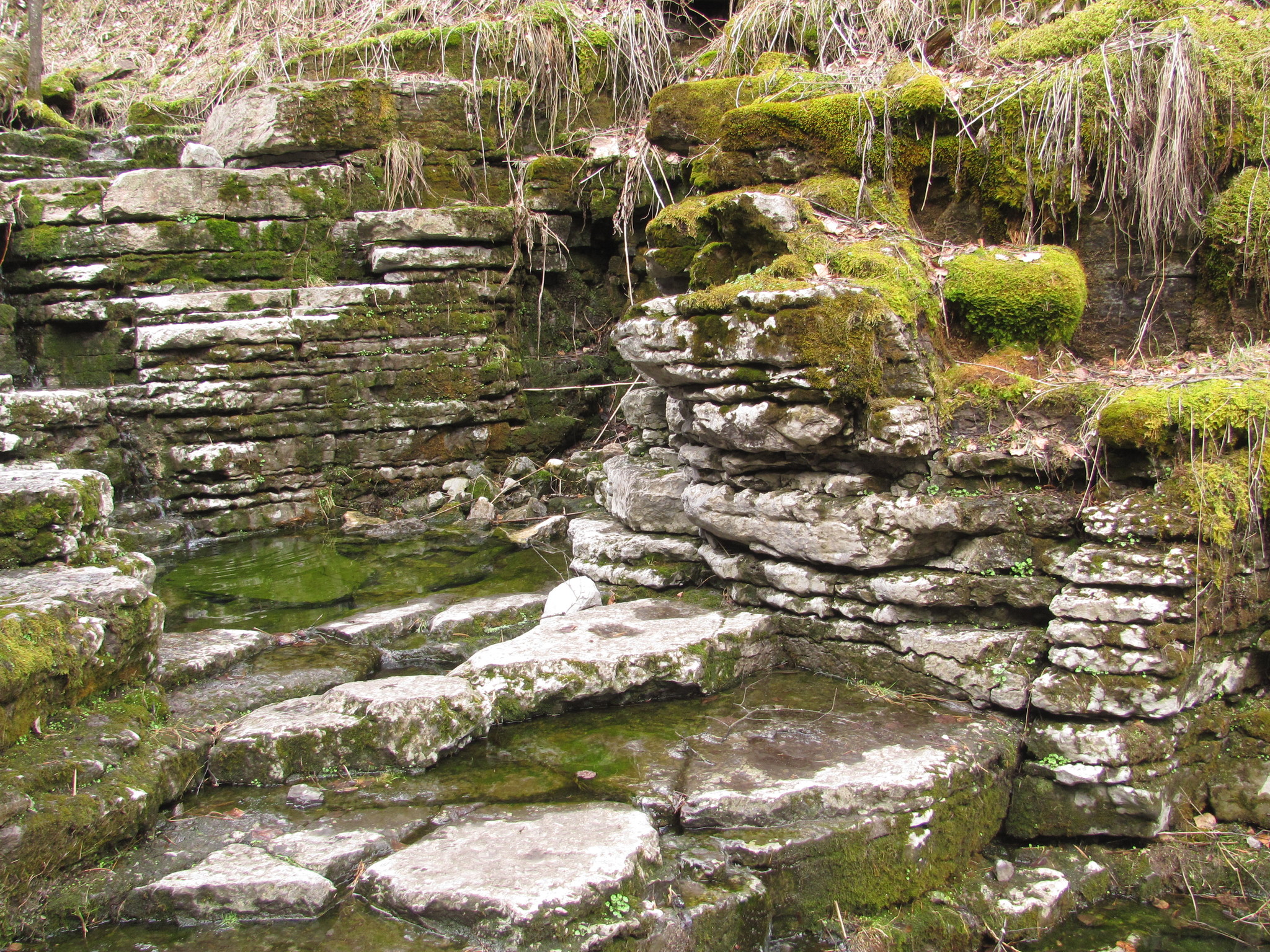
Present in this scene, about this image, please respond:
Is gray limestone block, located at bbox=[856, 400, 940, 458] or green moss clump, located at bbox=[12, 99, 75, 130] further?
green moss clump, located at bbox=[12, 99, 75, 130]

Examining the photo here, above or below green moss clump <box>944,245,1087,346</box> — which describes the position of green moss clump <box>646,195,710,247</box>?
above

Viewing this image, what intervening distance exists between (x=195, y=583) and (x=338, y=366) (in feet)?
7.36

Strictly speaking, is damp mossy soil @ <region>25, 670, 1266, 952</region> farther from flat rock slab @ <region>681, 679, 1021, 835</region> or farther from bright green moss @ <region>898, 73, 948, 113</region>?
bright green moss @ <region>898, 73, 948, 113</region>

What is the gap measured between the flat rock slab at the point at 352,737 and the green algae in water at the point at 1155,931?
2.27 m

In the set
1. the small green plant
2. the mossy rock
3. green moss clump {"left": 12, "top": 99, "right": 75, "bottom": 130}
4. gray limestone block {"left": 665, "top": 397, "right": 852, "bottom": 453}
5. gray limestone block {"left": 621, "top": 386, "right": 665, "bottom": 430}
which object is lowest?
the small green plant

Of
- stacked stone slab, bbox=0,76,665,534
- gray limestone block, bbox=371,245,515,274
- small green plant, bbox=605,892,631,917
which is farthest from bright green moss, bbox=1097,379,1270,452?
gray limestone block, bbox=371,245,515,274

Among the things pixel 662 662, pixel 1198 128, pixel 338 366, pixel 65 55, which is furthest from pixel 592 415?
pixel 65 55

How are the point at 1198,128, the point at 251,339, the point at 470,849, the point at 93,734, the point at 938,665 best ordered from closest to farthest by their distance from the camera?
→ the point at 470,849 → the point at 93,734 → the point at 938,665 → the point at 1198,128 → the point at 251,339

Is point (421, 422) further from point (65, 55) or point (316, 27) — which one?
point (65, 55)

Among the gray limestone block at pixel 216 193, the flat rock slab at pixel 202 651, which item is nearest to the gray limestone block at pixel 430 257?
the gray limestone block at pixel 216 193

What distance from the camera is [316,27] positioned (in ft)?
31.4

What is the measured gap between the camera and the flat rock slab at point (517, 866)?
8.29 feet

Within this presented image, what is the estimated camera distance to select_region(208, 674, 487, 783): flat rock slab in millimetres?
3426

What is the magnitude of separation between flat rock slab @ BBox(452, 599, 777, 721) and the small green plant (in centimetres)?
124
